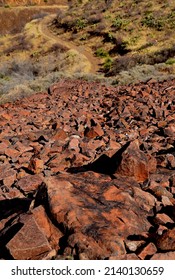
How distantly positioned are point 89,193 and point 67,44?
36.5m

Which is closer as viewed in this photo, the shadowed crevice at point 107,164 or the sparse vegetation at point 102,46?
the shadowed crevice at point 107,164

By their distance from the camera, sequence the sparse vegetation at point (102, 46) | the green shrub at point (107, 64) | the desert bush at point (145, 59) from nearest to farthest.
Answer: the sparse vegetation at point (102, 46)
the desert bush at point (145, 59)
the green shrub at point (107, 64)

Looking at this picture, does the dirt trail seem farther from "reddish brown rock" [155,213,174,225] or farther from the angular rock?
the angular rock

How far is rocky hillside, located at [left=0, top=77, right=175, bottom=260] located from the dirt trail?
73.6ft

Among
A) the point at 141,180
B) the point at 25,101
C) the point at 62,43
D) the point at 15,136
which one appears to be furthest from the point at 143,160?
the point at 62,43

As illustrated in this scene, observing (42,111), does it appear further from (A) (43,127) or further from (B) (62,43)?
(B) (62,43)

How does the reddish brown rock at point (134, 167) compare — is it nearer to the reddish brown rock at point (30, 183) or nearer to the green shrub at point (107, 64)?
the reddish brown rock at point (30, 183)

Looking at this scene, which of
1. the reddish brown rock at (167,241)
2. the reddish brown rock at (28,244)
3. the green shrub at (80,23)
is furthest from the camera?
the green shrub at (80,23)

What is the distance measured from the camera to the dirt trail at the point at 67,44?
1213 inches

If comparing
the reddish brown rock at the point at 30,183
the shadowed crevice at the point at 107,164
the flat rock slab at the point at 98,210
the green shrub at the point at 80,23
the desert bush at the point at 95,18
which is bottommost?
the green shrub at the point at 80,23

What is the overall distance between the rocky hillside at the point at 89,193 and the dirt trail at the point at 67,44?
22.4m

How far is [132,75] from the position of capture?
62.0 feet

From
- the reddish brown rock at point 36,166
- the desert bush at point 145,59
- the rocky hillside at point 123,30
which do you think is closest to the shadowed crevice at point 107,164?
the reddish brown rock at point 36,166

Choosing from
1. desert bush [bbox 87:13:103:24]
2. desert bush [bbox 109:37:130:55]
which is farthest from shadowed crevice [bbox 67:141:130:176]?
desert bush [bbox 87:13:103:24]
